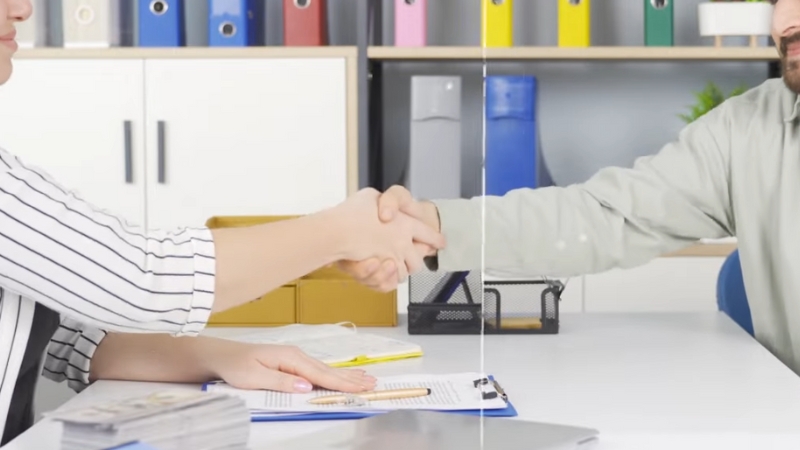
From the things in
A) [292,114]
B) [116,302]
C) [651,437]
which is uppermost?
[292,114]

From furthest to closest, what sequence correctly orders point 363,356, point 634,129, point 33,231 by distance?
point 634,129, point 363,356, point 33,231

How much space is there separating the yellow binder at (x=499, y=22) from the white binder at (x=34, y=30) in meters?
0.94

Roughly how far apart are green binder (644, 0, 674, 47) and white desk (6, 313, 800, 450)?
1.15 metres

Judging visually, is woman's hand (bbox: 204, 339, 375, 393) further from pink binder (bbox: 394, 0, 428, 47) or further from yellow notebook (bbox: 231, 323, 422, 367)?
pink binder (bbox: 394, 0, 428, 47)

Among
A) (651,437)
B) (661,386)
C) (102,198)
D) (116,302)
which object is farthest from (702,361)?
(102,198)

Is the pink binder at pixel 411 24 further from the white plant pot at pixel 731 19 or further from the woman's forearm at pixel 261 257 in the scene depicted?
the woman's forearm at pixel 261 257

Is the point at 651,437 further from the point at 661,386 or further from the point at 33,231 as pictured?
the point at 33,231

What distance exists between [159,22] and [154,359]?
1.48 metres

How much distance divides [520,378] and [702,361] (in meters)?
0.22

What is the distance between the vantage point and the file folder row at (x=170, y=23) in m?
2.52

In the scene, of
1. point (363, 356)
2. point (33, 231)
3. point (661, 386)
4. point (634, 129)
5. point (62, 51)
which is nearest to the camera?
point (33, 231)

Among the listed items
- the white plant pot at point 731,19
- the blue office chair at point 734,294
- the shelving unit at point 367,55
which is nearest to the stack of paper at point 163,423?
the blue office chair at point 734,294

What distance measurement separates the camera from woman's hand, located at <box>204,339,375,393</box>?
111 centimetres

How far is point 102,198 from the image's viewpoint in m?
2.50
